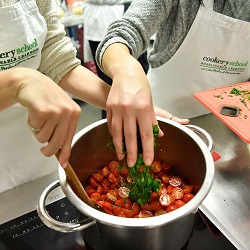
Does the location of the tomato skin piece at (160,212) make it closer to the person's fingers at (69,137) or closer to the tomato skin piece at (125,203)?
the tomato skin piece at (125,203)

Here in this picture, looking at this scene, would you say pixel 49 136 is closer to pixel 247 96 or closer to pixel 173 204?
pixel 173 204

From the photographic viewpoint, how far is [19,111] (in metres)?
0.88

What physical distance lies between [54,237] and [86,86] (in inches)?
15.6

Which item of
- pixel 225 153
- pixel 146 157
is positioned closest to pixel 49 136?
pixel 146 157

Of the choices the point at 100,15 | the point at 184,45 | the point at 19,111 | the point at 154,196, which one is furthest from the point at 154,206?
the point at 100,15

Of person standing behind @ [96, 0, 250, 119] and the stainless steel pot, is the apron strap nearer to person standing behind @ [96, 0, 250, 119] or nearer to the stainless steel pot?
person standing behind @ [96, 0, 250, 119]

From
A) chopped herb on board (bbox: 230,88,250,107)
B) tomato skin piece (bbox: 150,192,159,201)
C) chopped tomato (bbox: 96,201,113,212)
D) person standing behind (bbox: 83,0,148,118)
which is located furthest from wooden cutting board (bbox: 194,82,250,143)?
person standing behind (bbox: 83,0,148,118)

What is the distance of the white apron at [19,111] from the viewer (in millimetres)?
758

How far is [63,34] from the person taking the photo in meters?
0.87

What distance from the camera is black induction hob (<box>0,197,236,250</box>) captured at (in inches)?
26.7

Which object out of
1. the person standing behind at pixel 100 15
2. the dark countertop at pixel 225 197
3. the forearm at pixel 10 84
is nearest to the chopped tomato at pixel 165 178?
the dark countertop at pixel 225 197

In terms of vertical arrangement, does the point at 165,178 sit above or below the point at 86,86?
below

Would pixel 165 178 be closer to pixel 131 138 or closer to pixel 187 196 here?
pixel 187 196

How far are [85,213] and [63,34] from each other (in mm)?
548
